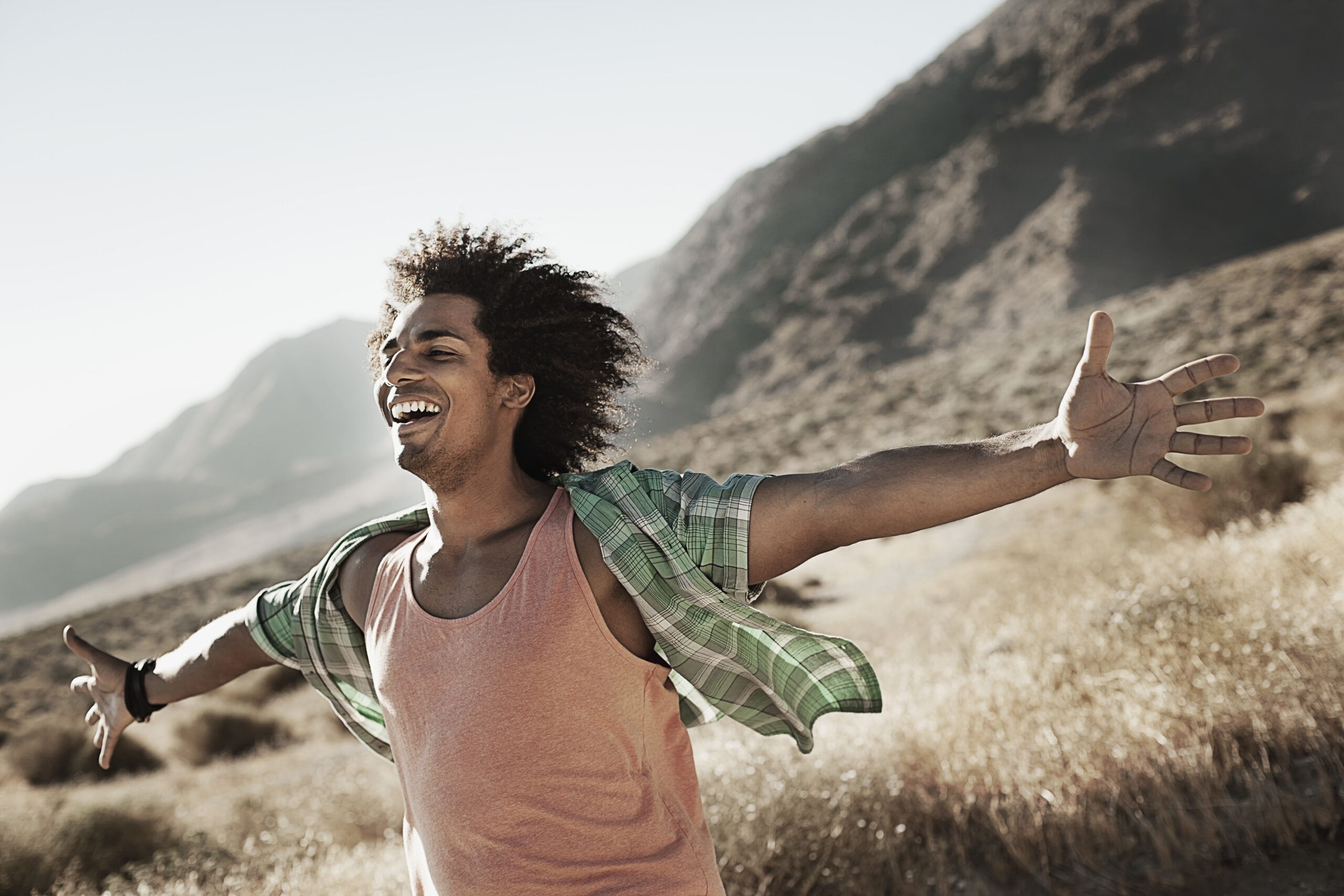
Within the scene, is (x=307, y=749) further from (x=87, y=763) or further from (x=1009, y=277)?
(x=1009, y=277)

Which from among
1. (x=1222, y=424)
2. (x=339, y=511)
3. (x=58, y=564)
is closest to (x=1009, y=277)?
(x=1222, y=424)

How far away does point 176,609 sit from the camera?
31.4 meters

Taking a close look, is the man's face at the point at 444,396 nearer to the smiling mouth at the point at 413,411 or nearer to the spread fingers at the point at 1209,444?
the smiling mouth at the point at 413,411

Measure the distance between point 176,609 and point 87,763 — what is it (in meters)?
22.1

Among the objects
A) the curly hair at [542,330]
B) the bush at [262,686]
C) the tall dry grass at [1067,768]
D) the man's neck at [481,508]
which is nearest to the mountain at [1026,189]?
the bush at [262,686]

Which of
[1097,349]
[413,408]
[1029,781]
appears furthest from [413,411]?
[1029,781]

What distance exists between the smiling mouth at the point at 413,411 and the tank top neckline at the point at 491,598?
1.14ft

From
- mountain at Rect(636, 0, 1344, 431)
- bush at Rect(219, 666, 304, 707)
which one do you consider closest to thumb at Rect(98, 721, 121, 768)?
bush at Rect(219, 666, 304, 707)

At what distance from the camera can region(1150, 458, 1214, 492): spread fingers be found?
5.39 feet

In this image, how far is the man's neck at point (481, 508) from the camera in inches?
86.0

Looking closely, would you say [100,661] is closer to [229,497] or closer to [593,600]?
[593,600]

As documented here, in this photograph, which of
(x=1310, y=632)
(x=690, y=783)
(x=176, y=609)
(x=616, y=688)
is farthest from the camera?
(x=176, y=609)

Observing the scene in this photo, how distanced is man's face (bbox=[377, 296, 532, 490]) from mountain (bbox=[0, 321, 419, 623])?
8595 centimetres

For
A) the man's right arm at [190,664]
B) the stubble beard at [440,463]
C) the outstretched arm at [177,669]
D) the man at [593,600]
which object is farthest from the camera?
the outstretched arm at [177,669]
